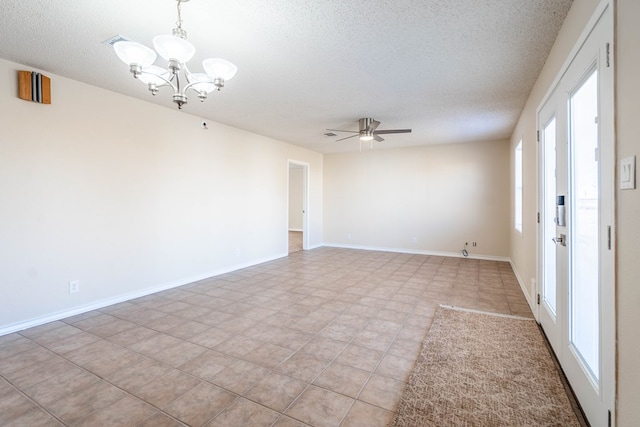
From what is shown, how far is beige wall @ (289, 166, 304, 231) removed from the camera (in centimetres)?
1086

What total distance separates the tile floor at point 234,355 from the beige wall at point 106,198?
0.39 meters

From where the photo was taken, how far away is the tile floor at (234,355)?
68.6 inches

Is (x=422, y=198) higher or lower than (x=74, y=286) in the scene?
higher

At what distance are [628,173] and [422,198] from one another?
5.82 m

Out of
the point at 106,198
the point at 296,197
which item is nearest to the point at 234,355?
the point at 106,198

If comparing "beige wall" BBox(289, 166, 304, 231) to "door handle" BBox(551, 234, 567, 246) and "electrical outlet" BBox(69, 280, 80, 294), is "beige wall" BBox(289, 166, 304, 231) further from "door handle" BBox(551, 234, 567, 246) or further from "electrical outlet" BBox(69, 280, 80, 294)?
"door handle" BBox(551, 234, 567, 246)

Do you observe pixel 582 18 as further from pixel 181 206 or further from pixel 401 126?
pixel 181 206

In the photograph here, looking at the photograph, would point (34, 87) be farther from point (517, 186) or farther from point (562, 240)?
point (517, 186)

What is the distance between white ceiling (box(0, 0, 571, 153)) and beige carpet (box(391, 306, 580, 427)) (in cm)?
250

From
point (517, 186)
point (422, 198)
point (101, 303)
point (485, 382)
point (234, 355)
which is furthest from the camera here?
point (422, 198)

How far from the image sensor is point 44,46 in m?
2.48

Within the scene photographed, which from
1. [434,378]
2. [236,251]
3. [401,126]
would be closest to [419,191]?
[401,126]

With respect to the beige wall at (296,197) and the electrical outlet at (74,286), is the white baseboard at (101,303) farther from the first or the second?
the beige wall at (296,197)

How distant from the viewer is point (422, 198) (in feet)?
22.5
